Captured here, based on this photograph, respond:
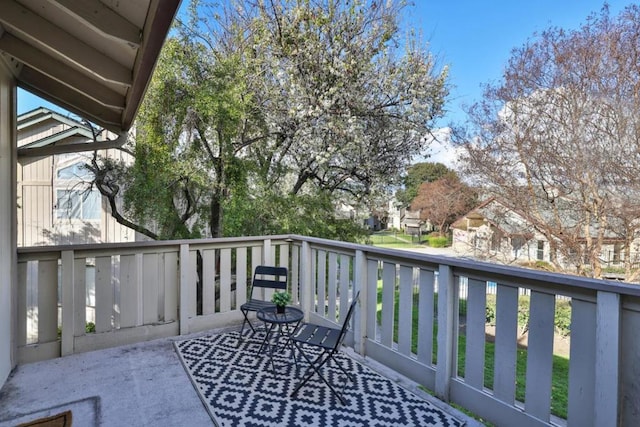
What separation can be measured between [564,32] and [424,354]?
31.1ft

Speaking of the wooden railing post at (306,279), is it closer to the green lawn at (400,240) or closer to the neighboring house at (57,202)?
the neighboring house at (57,202)

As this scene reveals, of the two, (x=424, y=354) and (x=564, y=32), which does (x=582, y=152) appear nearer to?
(x=564, y=32)

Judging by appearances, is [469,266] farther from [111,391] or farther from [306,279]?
[111,391]

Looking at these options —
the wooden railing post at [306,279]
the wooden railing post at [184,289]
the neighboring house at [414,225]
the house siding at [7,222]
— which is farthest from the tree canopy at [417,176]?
the house siding at [7,222]

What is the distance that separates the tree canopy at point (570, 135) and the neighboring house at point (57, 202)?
9.11m

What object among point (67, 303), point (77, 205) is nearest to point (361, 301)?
point (67, 303)

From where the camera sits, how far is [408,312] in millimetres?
2998

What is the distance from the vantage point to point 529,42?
30.1ft

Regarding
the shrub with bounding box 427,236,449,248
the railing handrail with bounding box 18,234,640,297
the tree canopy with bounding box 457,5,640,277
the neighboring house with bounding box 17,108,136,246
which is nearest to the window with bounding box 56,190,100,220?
the neighboring house with bounding box 17,108,136,246

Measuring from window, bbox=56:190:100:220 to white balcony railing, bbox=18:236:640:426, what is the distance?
484cm

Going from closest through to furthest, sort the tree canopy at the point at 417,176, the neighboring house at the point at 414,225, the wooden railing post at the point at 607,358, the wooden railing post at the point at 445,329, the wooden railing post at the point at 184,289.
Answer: the wooden railing post at the point at 607,358 < the wooden railing post at the point at 445,329 < the wooden railing post at the point at 184,289 < the tree canopy at the point at 417,176 < the neighboring house at the point at 414,225

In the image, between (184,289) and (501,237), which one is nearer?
(184,289)

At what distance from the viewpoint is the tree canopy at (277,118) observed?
553 centimetres

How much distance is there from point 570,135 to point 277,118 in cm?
659
